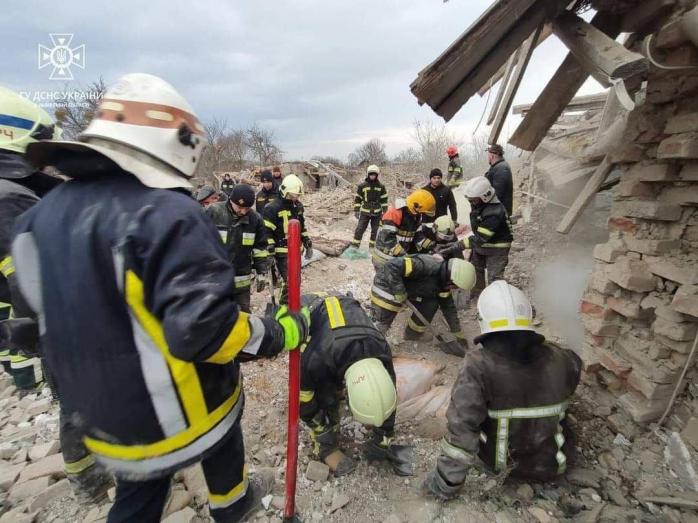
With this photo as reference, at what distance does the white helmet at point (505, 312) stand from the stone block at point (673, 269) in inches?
46.7

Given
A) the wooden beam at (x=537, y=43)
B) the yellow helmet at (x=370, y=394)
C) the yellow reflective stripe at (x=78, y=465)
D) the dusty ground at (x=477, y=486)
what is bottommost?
the dusty ground at (x=477, y=486)

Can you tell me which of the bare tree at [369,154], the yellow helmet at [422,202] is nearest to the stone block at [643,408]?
the yellow helmet at [422,202]

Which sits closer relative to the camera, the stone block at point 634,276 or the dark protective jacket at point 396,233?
the stone block at point 634,276

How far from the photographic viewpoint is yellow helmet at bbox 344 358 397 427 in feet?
6.75

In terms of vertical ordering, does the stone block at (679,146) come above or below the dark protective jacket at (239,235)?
above

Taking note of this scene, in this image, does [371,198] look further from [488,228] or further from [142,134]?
[142,134]

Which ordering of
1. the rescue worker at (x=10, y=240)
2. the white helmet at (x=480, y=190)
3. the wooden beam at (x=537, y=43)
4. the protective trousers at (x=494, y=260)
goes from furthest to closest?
the protective trousers at (x=494, y=260) < the white helmet at (x=480, y=190) < the wooden beam at (x=537, y=43) < the rescue worker at (x=10, y=240)

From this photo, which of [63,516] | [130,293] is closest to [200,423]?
[130,293]

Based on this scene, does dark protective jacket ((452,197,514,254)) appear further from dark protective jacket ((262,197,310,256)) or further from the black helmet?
the black helmet

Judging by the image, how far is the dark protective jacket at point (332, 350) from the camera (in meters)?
2.34

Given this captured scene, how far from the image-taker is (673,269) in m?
2.33

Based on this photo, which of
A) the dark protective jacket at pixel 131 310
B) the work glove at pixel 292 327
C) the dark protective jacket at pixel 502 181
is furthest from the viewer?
the dark protective jacket at pixel 502 181

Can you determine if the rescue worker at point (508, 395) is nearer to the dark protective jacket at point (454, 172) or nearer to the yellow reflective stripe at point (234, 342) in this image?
the yellow reflective stripe at point (234, 342)

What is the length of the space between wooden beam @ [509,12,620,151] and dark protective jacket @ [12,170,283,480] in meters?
2.86
